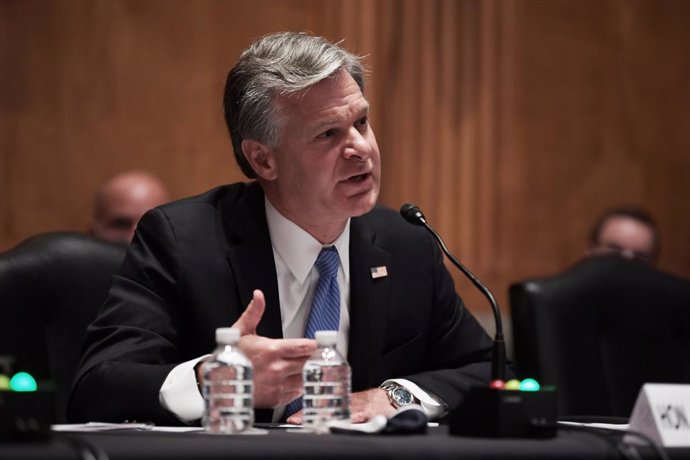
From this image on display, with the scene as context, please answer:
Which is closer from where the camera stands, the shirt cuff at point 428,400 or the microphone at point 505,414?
the microphone at point 505,414

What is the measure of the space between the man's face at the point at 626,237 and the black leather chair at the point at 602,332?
1.60m

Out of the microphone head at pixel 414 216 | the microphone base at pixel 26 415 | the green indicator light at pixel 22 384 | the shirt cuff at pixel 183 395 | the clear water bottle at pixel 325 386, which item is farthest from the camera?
the microphone head at pixel 414 216

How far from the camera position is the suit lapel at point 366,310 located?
3.10 m

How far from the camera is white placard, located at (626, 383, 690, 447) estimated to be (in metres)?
2.12

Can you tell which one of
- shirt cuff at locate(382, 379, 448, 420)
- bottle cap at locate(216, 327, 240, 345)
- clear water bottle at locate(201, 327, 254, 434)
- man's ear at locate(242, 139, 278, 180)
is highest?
man's ear at locate(242, 139, 278, 180)

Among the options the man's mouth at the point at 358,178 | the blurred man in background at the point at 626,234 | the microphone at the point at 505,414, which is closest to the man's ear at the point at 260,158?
the man's mouth at the point at 358,178

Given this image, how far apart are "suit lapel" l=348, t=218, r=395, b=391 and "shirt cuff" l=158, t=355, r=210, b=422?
0.63 m

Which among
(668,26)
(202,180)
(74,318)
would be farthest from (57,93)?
(668,26)

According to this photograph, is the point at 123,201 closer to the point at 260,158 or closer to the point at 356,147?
the point at 260,158

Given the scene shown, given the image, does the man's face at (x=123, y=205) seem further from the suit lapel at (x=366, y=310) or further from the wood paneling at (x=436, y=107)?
the suit lapel at (x=366, y=310)

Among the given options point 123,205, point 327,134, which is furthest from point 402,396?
point 123,205

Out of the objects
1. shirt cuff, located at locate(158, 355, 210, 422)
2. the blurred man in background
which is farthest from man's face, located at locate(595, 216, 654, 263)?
shirt cuff, located at locate(158, 355, 210, 422)

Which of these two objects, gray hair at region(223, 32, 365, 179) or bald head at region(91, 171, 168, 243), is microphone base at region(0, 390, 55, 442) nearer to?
gray hair at region(223, 32, 365, 179)

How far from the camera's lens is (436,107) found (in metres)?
5.49
